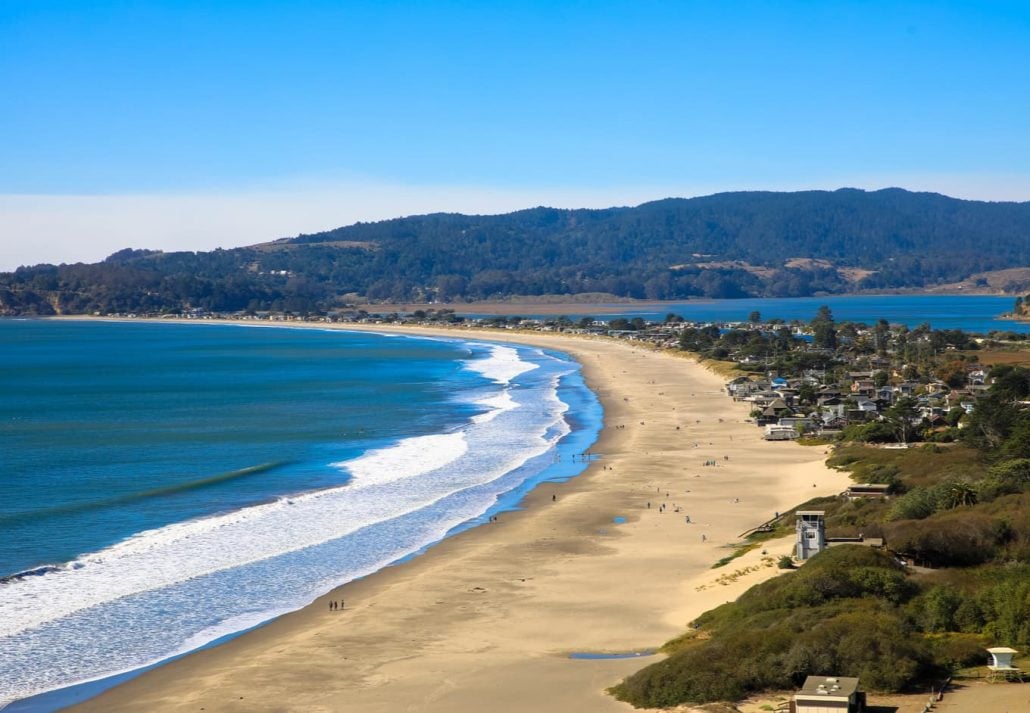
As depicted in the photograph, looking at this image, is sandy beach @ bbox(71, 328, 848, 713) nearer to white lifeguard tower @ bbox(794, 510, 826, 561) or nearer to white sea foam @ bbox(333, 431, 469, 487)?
→ white lifeguard tower @ bbox(794, 510, 826, 561)

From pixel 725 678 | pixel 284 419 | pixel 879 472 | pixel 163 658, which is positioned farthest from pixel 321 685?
pixel 284 419

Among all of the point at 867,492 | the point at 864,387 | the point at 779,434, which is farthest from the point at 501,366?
the point at 867,492

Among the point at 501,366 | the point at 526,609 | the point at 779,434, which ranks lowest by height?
the point at 526,609

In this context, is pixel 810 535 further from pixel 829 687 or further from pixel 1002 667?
pixel 829 687

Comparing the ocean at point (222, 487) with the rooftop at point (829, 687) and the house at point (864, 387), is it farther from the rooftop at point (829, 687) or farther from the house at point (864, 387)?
the house at point (864, 387)

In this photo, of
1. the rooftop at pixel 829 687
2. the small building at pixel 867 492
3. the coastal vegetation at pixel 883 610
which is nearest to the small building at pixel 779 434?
the small building at pixel 867 492

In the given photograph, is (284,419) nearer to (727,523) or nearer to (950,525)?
(727,523)

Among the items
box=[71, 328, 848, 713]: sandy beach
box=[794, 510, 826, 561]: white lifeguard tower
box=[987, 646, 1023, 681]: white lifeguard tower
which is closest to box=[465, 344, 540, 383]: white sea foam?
box=[71, 328, 848, 713]: sandy beach
